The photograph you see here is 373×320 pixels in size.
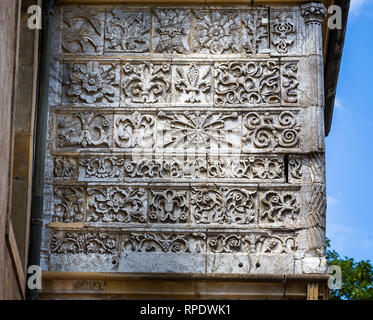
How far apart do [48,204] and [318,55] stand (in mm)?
3250

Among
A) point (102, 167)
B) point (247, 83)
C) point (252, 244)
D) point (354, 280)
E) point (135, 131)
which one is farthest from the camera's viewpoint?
point (354, 280)

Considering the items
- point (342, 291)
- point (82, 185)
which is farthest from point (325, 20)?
point (342, 291)

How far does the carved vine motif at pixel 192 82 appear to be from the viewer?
1132 centimetres

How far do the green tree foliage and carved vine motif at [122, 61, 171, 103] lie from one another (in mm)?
9790

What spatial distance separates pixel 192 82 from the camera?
1136cm

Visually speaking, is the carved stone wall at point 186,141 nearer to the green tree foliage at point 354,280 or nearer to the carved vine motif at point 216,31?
the carved vine motif at point 216,31

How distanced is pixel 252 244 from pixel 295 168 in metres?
0.93

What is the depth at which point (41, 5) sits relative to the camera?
446 inches

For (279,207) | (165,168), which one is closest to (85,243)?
(165,168)

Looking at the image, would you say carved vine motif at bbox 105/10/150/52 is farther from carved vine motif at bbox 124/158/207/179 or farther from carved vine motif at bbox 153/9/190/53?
carved vine motif at bbox 124/158/207/179

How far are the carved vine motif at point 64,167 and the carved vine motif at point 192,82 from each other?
4.53 feet

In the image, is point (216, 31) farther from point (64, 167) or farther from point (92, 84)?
point (64, 167)

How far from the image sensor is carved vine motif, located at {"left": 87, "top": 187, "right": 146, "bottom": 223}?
1094 cm
